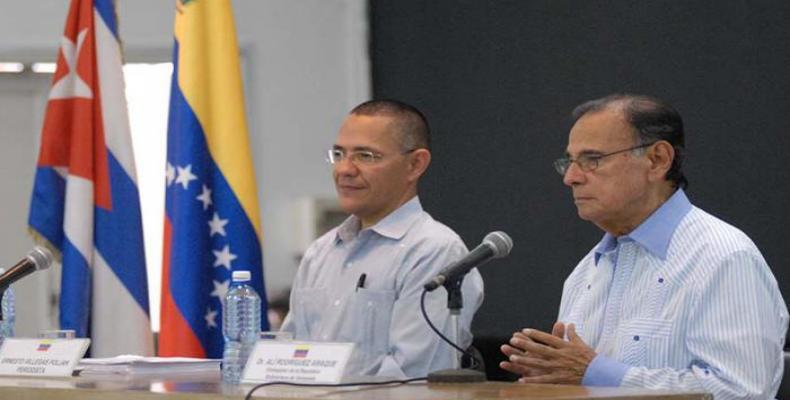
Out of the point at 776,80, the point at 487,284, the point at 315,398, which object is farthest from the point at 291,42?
the point at 315,398

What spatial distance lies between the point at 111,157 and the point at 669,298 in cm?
224

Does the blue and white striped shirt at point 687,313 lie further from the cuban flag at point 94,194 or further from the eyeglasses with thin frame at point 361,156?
the cuban flag at point 94,194

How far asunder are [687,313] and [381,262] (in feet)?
3.22

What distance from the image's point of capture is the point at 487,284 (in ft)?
17.1

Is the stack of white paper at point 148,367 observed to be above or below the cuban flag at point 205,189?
below

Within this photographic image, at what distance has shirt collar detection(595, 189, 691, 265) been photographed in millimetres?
2820

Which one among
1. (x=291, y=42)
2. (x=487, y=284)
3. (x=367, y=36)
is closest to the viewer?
(x=487, y=284)

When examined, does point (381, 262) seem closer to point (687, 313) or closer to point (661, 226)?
point (661, 226)

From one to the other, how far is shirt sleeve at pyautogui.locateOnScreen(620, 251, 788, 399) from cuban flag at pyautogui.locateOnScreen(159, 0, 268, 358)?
1.89m

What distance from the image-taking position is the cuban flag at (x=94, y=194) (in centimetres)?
430

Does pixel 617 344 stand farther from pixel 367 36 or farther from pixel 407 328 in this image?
pixel 367 36

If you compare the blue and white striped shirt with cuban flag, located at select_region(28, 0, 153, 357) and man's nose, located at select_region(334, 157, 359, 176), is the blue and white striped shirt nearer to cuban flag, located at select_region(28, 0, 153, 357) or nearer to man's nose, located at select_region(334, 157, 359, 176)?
man's nose, located at select_region(334, 157, 359, 176)

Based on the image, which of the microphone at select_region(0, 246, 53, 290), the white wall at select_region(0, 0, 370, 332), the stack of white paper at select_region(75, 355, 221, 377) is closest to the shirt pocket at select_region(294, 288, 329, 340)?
the stack of white paper at select_region(75, 355, 221, 377)

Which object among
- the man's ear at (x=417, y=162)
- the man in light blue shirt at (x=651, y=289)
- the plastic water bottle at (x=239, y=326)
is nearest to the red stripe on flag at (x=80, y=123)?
the man's ear at (x=417, y=162)
